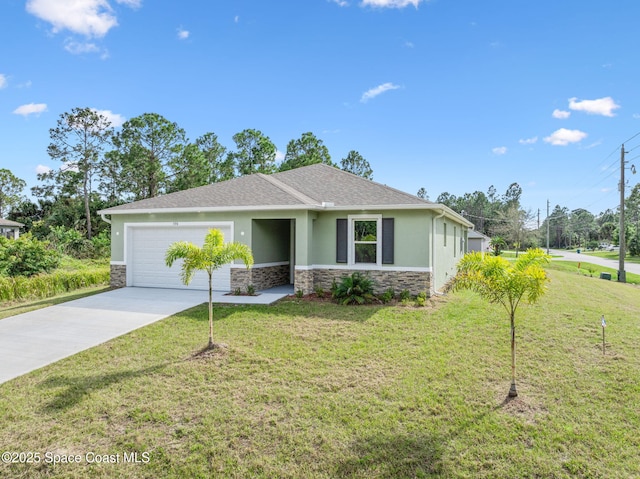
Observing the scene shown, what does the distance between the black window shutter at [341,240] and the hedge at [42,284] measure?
9.82 m

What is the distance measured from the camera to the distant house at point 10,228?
3331cm

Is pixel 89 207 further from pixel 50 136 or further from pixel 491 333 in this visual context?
pixel 491 333

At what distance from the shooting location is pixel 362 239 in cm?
1198

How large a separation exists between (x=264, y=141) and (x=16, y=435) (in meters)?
26.5

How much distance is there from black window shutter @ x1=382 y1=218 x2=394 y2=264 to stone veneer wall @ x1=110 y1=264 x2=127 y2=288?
9771 millimetres

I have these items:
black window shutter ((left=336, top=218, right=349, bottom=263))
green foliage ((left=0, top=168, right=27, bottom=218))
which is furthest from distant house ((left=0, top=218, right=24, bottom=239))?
black window shutter ((left=336, top=218, right=349, bottom=263))

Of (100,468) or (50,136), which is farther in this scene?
(50,136)

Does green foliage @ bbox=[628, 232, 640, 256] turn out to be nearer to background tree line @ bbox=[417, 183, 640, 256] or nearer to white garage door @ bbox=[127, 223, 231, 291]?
background tree line @ bbox=[417, 183, 640, 256]

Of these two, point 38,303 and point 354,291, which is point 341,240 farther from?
point 38,303

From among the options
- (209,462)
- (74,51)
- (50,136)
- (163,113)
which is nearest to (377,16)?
(74,51)

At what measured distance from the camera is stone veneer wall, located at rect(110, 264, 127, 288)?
13.6 m

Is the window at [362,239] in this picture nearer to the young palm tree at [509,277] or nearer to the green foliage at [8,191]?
the young palm tree at [509,277]

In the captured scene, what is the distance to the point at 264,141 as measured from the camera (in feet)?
93.9

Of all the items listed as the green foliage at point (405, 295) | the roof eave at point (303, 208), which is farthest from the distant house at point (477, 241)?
the green foliage at point (405, 295)
